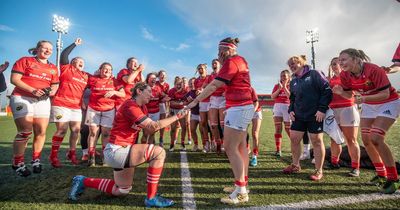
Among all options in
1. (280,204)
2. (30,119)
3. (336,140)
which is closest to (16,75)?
(30,119)

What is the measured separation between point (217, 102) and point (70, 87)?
11.6ft

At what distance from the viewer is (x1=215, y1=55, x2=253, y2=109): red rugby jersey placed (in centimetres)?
358

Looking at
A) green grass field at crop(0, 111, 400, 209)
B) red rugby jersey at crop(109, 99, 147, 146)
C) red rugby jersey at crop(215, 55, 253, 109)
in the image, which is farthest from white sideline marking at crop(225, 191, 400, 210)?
red rugby jersey at crop(109, 99, 147, 146)

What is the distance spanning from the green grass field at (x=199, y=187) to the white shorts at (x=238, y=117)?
107 centimetres

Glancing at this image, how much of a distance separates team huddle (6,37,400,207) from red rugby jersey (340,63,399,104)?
0.6 inches

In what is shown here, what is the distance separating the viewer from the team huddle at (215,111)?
11.6 feet

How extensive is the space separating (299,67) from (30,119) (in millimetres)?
5331

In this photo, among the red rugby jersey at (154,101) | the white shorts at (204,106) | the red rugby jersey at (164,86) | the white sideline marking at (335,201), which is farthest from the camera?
the red rugby jersey at (164,86)

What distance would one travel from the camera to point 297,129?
15.8ft

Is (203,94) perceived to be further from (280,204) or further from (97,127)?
(97,127)

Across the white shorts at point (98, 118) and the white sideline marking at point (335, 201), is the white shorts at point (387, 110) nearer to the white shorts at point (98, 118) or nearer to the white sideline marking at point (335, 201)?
the white sideline marking at point (335, 201)

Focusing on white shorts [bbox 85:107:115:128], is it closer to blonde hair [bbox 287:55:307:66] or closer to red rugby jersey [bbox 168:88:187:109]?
red rugby jersey [bbox 168:88:187:109]

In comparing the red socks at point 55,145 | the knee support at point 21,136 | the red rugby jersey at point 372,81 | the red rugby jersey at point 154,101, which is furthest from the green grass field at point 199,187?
the red rugby jersey at point 154,101

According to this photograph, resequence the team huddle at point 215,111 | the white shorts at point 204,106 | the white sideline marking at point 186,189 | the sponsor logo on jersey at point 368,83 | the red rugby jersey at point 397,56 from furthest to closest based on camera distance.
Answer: the white shorts at point 204,106, the red rugby jersey at point 397,56, the sponsor logo on jersey at point 368,83, the team huddle at point 215,111, the white sideline marking at point 186,189
